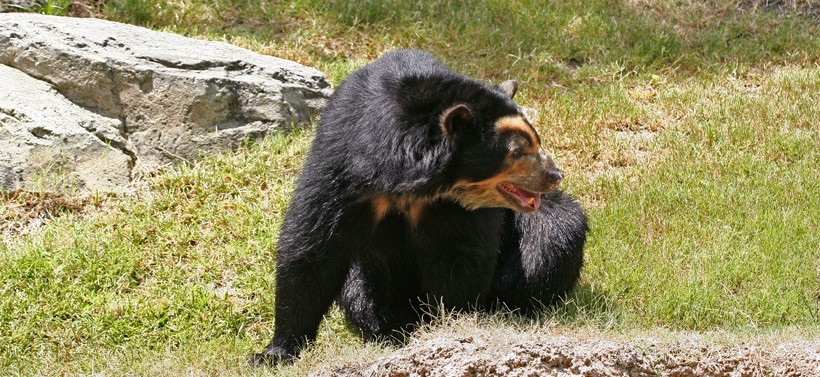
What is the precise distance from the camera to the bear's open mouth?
19.5 ft

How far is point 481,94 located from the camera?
5.88 meters

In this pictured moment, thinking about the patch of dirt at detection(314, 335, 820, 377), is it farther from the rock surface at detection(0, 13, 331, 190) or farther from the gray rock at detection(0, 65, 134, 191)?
the rock surface at detection(0, 13, 331, 190)

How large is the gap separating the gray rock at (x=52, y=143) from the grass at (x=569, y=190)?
0.95ft

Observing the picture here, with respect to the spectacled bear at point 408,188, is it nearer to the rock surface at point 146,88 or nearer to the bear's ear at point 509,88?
the bear's ear at point 509,88

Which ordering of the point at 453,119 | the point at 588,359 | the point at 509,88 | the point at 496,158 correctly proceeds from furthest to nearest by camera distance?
the point at 509,88, the point at 496,158, the point at 453,119, the point at 588,359

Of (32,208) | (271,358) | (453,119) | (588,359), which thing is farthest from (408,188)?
(32,208)

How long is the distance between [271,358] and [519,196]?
1.74 m

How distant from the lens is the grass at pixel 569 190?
6.95 metres

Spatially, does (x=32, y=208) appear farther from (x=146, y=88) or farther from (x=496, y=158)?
(x=496, y=158)

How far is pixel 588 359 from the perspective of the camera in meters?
5.12

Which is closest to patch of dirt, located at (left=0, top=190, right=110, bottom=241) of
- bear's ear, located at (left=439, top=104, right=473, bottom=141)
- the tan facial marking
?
bear's ear, located at (left=439, top=104, right=473, bottom=141)

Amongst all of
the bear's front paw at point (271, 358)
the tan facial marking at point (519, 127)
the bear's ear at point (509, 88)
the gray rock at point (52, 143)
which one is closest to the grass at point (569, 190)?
the bear's front paw at point (271, 358)

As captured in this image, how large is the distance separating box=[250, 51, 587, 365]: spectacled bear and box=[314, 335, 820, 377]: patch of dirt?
2.80 ft

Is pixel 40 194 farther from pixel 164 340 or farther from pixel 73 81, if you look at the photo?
pixel 164 340
